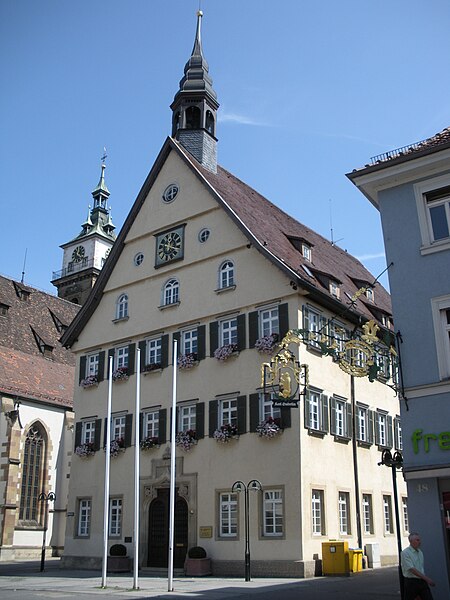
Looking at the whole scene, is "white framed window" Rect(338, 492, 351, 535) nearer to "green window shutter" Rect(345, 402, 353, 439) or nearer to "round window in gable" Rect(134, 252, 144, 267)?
"green window shutter" Rect(345, 402, 353, 439)

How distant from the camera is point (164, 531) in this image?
81.9 feet

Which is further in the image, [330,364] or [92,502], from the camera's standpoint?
[92,502]

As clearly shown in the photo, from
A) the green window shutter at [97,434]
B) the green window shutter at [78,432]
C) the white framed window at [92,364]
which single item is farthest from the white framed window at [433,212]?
the green window shutter at [78,432]

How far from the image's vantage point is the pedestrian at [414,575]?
10312 mm

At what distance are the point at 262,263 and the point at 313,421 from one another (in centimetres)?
574

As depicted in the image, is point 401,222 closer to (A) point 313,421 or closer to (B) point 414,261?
(B) point 414,261

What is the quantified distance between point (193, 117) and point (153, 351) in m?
11.4

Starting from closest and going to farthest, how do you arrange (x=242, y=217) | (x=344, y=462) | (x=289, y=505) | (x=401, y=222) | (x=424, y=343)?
1. (x=424, y=343)
2. (x=401, y=222)
3. (x=289, y=505)
4. (x=344, y=462)
5. (x=242, y=217)

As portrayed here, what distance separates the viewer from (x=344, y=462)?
960 inches

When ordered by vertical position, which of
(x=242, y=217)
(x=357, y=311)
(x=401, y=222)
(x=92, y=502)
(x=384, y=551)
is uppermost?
(x=242, y=217)

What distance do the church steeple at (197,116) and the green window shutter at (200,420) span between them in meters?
11.1

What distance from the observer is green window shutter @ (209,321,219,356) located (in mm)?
25172

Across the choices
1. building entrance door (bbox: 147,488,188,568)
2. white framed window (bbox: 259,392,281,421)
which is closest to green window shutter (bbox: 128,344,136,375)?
building entrance door (bbox: 147,488,188,568)

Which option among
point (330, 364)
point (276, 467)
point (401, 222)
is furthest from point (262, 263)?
point (401, 222)
